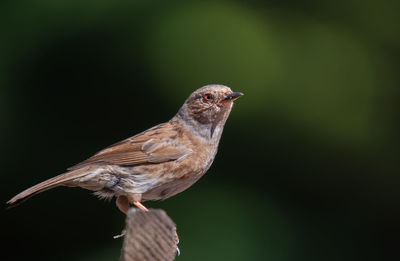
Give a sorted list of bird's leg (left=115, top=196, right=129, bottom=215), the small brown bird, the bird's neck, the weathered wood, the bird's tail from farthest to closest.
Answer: the bird's neck → bird's leg (left=115, top=196, right=129, bottom=215) → the small brown bird → the bird's tail → the weathered wood

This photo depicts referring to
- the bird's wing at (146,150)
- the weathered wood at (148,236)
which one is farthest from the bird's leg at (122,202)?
the weathered wood at (148,236)

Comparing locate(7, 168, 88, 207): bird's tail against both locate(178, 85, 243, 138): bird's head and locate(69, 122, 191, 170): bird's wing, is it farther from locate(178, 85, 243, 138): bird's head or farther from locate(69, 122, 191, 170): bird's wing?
locate(178, 85, 243, 138): bird's head

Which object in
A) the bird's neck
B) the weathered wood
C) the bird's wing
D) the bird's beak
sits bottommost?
the weathered wood

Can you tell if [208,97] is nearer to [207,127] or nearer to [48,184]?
[207,127]

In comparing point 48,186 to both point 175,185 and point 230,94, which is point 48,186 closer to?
point 175,185

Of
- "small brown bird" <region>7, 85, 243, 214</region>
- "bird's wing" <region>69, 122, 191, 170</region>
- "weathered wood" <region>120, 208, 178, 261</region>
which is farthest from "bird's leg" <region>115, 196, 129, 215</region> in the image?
"weathered wood" <region>120, 208, 178, 261</region>

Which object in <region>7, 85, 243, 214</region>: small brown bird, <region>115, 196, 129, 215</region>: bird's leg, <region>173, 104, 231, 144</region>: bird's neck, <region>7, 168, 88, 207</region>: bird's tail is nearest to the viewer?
<region>7, 168, 88, 207</region>: bird's tail

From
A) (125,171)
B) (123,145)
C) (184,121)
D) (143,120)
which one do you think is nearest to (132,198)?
(125,171)
